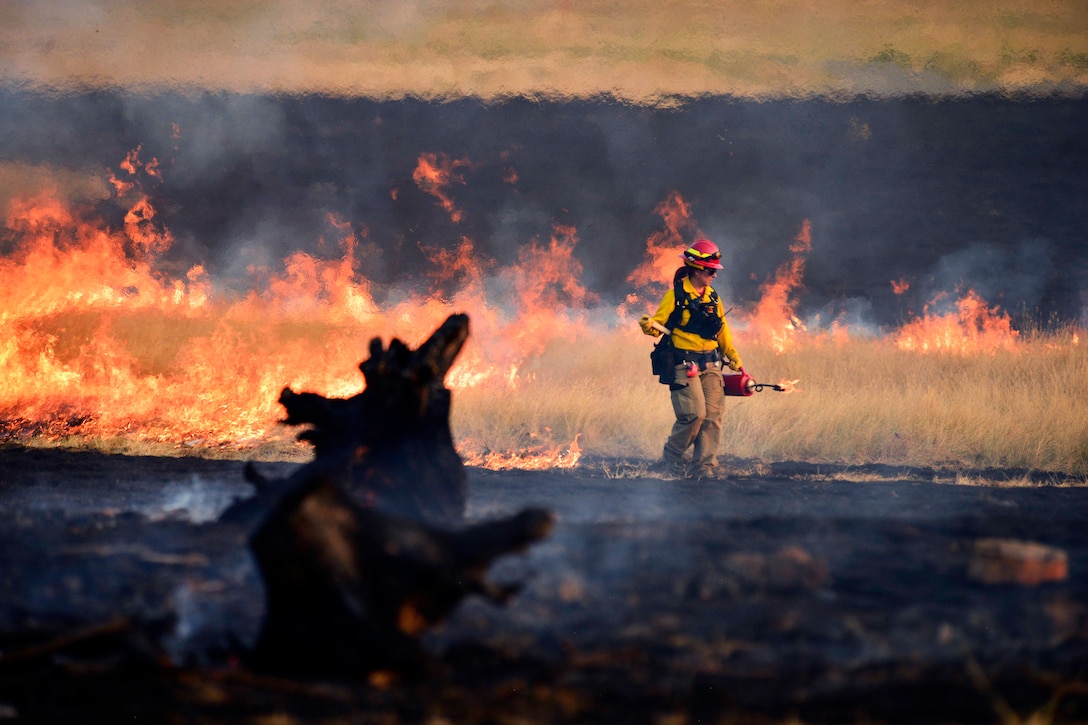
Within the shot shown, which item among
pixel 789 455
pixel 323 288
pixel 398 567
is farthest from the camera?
pixel 323 288

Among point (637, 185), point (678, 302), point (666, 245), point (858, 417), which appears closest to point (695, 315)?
point (678, 302)

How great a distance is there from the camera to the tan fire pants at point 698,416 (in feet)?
32.3

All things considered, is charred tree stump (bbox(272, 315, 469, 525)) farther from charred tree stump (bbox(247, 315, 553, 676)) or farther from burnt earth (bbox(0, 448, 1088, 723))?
charred tree stump (bbox(247, 315, 553, 676))

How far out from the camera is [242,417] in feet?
43.2

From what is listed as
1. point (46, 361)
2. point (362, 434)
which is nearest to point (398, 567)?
point (362, 434)

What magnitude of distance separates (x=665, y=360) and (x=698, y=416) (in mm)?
675

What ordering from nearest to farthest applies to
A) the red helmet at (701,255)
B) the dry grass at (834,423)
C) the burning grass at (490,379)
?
the red helmet at (701,255), the dry grass at (834,423), the burning grass at (490,379)

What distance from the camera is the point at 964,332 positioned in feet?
74.3

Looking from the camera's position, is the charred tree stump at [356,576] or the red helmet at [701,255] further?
the red helmet at [701,255]

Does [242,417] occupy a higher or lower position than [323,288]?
lower

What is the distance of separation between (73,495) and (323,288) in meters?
14.2

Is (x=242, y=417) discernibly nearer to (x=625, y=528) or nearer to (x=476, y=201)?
(x=625, y=528)

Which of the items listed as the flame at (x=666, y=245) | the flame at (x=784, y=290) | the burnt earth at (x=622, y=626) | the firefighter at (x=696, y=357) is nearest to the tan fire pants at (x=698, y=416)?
the firefighter at (x=696, y=357)

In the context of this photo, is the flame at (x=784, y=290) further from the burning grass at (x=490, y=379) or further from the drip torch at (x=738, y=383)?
the drip torch at (x=738, y=383)
